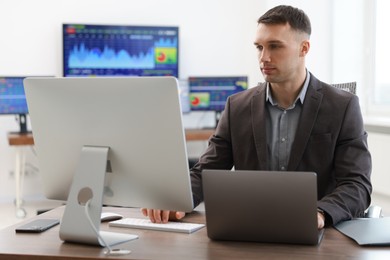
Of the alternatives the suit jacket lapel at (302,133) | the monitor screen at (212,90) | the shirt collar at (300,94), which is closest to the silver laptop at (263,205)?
the suit jacket lapel at (302,133)

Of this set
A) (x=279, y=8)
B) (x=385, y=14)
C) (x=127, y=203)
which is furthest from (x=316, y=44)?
(x=127, y=203)

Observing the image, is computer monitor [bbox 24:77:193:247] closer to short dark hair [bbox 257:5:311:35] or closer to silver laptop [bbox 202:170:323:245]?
silver laptop [bbox 202:170:323:245]

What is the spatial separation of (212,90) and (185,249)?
13.4ft

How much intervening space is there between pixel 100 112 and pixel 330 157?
863 millimetres

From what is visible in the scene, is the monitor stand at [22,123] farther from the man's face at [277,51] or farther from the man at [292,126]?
the man's face at [277,51]

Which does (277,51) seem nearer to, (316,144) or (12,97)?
(316,144)

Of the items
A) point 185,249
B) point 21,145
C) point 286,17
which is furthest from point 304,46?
point 21,145

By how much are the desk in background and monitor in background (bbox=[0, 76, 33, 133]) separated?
21 centimetres

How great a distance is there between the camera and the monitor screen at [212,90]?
5492mm

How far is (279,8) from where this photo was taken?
2025 mm

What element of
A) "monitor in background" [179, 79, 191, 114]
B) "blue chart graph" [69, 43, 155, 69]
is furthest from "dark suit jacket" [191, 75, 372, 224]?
"blue chart graph" [69, 43, 155, 69]

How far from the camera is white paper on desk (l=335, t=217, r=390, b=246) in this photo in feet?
4.90

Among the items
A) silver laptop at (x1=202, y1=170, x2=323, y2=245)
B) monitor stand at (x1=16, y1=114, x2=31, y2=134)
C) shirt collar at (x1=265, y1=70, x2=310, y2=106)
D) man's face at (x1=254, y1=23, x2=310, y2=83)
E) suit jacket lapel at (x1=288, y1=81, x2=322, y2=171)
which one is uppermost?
man's face at (x1=254, y1=23, x2=310, y2=83)

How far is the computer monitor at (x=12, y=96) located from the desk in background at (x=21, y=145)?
0.21 m
